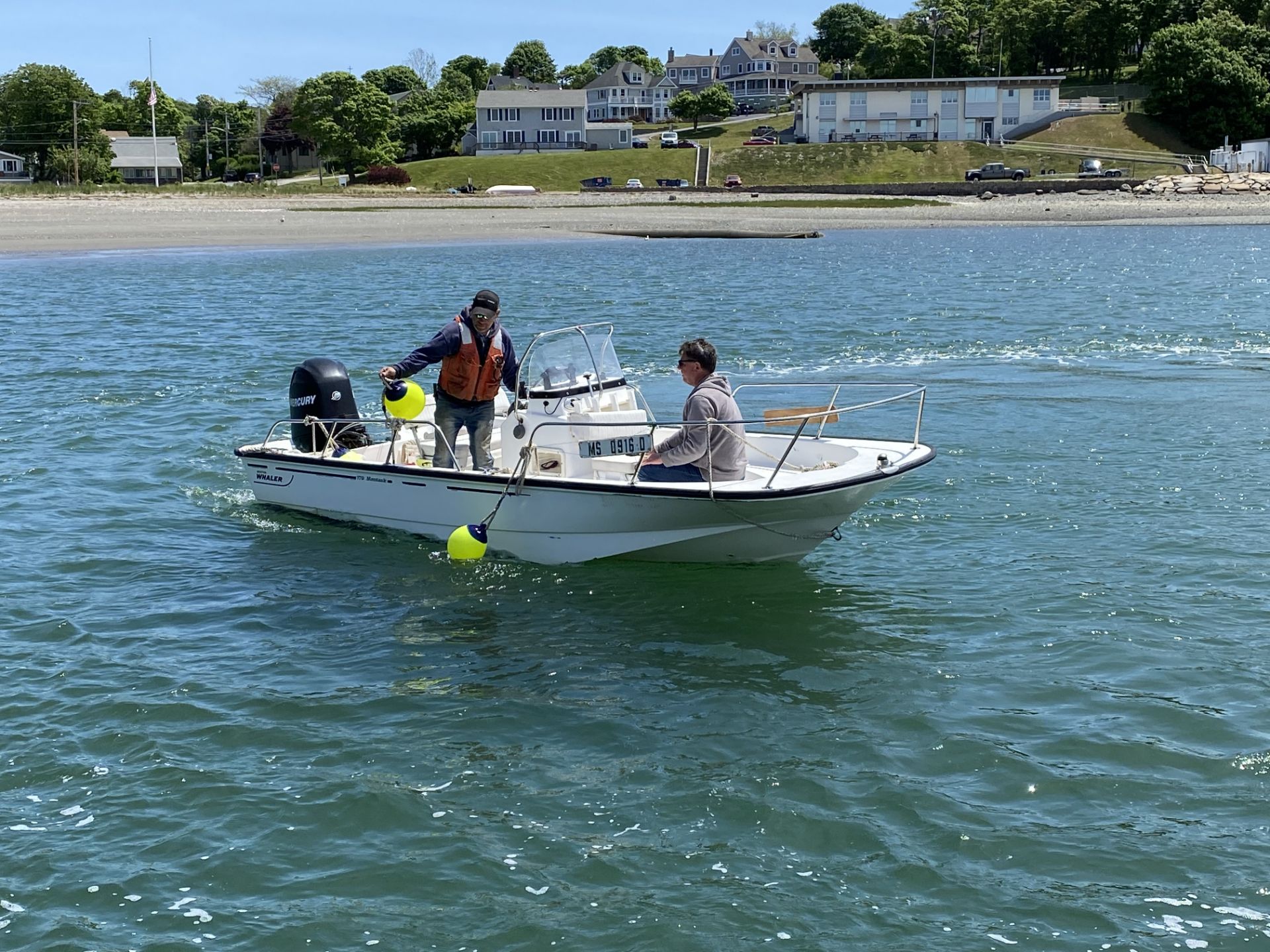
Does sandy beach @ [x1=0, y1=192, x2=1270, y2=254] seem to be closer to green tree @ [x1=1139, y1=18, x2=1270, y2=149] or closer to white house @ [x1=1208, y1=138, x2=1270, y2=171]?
white house @ [x1=1208, y1=138, x2=1270, y2=171]

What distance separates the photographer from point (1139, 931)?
607cm

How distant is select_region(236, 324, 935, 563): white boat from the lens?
34.2ft

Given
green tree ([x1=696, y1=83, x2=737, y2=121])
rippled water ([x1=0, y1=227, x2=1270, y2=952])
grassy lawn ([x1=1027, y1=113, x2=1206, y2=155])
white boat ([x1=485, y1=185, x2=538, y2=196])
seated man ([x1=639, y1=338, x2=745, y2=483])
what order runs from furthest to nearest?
green tree ([x1=696, y1=83, x2=737, y2=121]), grassy lawn ([x1=1027, y1=113, x2=1206, y2=155]), white boat ([x1=485, y1=185, x2=538, y2=196]), seated man ([x1=639, y1=338, x2=745, y2=483]), rippled water ([x1=0, y1=227, x2=1270, y2=952])

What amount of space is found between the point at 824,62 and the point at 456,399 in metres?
161

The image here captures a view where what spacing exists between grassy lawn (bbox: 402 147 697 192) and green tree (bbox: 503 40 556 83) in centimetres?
6616

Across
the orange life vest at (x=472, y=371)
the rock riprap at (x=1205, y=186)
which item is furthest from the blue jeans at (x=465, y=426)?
the rock riprap at (x=1205, y=186)

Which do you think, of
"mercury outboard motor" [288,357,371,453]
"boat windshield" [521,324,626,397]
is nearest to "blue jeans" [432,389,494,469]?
"boat windshield" [521,324,626,397]

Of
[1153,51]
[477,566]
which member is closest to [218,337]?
[477,566]

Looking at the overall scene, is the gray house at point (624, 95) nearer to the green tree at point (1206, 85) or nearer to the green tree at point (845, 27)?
the green tree at point (845, 27)

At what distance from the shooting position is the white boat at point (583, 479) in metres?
10.4

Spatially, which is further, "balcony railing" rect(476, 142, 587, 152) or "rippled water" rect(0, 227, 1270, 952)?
"balcony railing" rect(476, 142, 587, 152)

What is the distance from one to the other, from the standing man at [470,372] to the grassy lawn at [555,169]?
282 feet

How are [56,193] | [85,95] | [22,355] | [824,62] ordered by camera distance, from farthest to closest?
[824,62], [85,95], [56,193], [22,355]

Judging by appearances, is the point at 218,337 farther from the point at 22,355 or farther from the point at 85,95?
the point at 85,95
